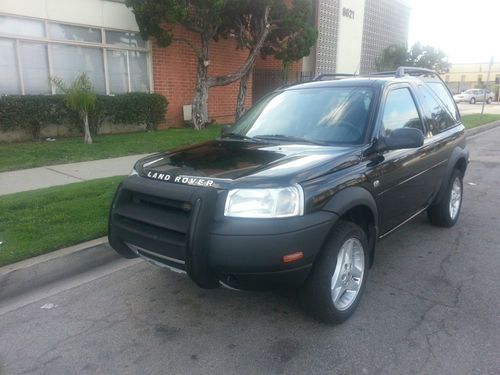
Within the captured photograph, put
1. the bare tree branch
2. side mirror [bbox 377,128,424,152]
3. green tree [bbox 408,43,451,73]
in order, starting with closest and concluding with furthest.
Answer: side mirror [bbox 377,128,424,152] < the bare tree branch < green tree [bbox 408,43,451,73]

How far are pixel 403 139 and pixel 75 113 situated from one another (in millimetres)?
9626

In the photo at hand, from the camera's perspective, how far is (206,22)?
457 inches

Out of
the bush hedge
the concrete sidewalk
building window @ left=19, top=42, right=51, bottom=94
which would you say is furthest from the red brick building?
the concrete sidewalk

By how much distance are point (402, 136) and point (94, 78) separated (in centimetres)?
1071

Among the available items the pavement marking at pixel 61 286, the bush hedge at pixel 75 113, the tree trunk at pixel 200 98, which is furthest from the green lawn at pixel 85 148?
the pavement marking at pixel 61 286

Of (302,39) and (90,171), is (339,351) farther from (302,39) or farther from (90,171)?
(302,39)

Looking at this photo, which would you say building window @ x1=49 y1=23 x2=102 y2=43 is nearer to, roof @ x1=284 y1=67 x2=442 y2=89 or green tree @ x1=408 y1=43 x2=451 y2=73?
roof @ x1=284 y1=67 x2=442 y2=89

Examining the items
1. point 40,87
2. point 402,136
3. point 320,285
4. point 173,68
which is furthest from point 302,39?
point 320,285

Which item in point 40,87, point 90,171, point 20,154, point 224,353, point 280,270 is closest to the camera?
point 280,270

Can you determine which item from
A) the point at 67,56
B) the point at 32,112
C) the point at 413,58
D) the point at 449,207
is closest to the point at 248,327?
the point at 449,207

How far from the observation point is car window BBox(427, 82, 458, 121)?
512 cm

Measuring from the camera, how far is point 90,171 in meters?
7.48

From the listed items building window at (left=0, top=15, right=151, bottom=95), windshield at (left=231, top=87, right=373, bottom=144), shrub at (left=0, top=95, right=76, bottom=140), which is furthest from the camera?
building window at (left=0, top=15, right=151, bottom=95)

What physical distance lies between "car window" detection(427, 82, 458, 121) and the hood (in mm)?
2412
